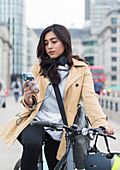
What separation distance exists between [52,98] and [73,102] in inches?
7.0

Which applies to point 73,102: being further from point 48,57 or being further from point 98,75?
point 98,75

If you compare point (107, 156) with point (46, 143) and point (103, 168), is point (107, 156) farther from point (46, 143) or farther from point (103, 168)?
point (46, 143)

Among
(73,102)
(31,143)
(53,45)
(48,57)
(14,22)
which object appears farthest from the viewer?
(14,22)

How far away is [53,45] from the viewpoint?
2.91 metres

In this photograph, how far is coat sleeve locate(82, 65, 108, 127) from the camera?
2582mm

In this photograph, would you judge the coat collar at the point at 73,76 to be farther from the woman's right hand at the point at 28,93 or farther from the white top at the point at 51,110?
the woman's right hand at the point at 28,93

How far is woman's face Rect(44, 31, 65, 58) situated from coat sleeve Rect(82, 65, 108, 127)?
325 millimetres

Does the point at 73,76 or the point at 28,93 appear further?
the point at 73,76

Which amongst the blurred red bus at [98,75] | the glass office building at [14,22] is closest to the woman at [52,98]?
the blurred red bus at [98,75]

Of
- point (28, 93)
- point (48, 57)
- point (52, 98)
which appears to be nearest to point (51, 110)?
point (52, 98)

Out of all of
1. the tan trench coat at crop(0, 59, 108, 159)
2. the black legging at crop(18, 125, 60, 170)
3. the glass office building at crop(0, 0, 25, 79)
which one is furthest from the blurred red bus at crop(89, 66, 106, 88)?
the glass office building at crop(0, 0, 25, 79)

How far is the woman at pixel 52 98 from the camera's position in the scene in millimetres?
2643

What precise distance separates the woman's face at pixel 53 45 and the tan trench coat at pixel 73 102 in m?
0.19

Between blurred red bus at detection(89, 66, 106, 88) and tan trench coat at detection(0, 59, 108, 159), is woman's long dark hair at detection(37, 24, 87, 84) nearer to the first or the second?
tan trench coat at detection(0, 59, 108, 159)
